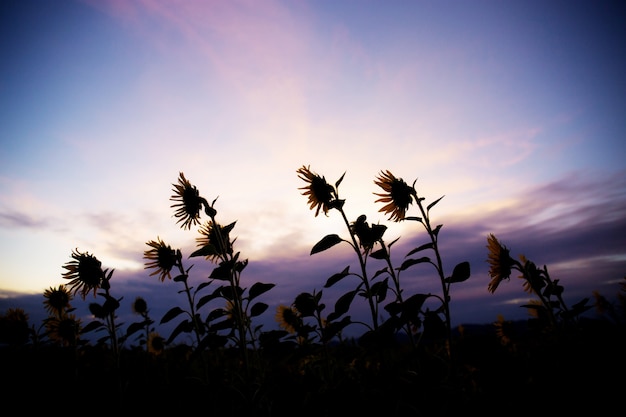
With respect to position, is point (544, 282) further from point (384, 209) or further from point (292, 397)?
point (292, 397)

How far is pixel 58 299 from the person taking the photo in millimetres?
5543

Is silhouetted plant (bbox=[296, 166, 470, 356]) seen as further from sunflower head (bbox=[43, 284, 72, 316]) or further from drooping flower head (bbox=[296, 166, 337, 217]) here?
sunflower head (bbox=[43, 284, 72, 316])

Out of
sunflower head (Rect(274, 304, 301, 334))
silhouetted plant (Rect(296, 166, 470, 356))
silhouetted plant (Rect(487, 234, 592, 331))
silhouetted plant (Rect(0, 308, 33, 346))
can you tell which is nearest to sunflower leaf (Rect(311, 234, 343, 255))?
silhouetted plant (Rect(296, 166, 470, 356))

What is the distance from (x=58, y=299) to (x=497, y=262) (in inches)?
288

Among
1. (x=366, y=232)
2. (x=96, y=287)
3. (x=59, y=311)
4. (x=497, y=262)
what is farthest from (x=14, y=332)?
(x=497, y=262)

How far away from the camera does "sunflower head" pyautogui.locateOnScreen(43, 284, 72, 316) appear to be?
18.1ft

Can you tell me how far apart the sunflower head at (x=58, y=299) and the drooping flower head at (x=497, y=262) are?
23.0 ft

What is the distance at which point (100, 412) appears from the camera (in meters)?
3.12

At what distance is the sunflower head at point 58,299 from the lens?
5.52m

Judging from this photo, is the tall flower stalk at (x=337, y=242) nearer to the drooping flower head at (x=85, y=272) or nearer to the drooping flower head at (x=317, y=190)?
the drooping flower head at (x=317, y=190)

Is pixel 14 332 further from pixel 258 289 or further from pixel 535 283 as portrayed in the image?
pixel 535 283

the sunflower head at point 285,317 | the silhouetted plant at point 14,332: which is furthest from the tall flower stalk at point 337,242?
the silhouetted plant at point 14,332

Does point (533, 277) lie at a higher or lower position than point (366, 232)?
lower

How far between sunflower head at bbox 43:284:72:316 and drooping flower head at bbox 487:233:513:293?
701cm
